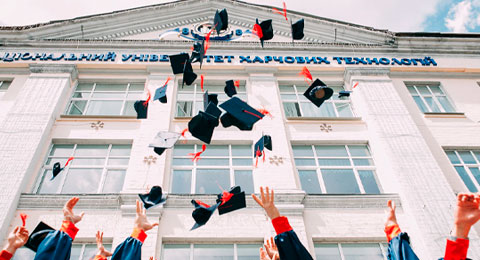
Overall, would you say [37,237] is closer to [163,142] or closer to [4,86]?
[163,142]

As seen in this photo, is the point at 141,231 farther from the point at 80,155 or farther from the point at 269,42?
the point at 269,42

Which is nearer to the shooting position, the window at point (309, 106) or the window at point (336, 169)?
the window at point (336, 169)

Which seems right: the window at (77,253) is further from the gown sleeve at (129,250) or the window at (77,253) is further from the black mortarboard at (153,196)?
the gown sleeve at (129,250)

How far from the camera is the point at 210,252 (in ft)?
24.8

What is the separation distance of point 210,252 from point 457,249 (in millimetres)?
5422

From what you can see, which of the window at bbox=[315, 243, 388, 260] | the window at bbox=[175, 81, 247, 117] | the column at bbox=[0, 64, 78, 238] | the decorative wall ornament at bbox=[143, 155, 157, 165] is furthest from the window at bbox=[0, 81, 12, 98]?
the window at bbox=[315, 243, 388, 260]

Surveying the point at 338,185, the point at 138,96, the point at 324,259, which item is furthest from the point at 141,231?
the point at 138,96

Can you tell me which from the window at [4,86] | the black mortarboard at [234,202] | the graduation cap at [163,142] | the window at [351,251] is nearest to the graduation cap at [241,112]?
the black mortarboard at [234,202]

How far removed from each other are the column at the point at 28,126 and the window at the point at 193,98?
372cm

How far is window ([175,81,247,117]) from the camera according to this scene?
11312mm

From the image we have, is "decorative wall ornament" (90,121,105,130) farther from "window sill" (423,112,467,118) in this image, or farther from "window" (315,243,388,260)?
"window sill" (423,112,467,118)

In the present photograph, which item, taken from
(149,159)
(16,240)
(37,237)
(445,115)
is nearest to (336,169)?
(445,115)

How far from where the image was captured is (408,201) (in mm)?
8531

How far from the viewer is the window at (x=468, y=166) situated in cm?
947
